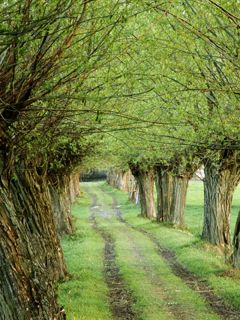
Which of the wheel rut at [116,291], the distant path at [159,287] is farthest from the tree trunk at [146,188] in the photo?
the wheel rut at [116,291]

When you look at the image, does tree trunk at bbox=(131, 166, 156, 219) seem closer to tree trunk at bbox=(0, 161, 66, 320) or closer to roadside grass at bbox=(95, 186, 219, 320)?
roadside grass at bbox=(95, 186, 219, 320)

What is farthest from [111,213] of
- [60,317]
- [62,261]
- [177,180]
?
[60,317]

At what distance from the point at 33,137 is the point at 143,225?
97.5 ft

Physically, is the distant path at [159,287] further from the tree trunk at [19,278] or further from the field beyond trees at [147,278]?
the tree trunk at [19,278]

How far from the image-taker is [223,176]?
24469 millimetres

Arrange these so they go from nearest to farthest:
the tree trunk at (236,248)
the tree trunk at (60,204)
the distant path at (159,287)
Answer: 1. the distant path at (159,287)
2. the tree trunk at (236,248)
3. the tree trunk at (60,204)

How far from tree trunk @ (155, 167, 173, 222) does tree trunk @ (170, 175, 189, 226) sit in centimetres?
122

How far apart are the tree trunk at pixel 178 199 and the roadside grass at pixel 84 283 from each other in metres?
6.12

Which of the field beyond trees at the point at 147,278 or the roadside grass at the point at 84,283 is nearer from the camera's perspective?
the roadside grass at the point at 84,283

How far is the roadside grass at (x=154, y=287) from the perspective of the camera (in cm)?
1519

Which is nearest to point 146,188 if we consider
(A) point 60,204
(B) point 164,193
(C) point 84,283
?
(B) point 164,193

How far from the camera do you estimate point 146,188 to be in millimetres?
46844

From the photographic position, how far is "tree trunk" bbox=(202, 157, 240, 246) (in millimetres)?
24381

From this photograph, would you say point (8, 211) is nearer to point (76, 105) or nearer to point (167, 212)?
point (76, 105)
